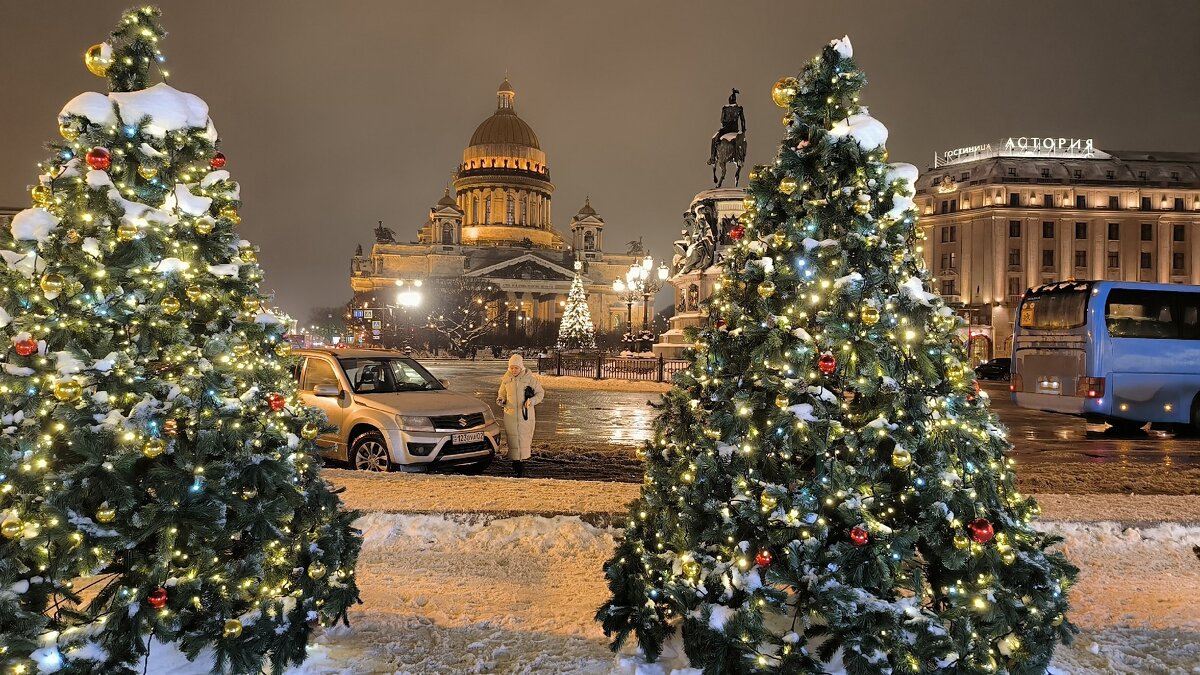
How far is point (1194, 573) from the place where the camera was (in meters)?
5.57

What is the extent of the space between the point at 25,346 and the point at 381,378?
6.94 meters

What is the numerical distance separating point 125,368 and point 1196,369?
59.1ft

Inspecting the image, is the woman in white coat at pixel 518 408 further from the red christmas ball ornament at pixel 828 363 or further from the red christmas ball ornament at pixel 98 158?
the red christmas ball ornament at pixel 828 363

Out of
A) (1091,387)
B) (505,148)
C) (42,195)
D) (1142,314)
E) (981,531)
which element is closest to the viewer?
(981,531)

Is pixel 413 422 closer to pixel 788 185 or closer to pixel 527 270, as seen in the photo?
pixel 788 185

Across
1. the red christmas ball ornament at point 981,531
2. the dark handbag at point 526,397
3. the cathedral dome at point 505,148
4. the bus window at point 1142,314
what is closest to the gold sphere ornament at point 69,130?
the red christmas ball ornament at point 981,531

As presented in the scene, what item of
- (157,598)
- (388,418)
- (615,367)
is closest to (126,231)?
(157,598)

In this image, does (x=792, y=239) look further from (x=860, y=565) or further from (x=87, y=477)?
(x=87, y=477)

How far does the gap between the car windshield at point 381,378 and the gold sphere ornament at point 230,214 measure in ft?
20.1

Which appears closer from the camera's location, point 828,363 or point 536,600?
point 828,363

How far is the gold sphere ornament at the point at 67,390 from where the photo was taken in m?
3.09

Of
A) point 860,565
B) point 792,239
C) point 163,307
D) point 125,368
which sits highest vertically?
point 792,239

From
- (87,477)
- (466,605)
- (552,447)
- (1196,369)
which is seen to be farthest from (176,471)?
(1196,369)

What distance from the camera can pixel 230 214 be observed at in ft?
11.8
